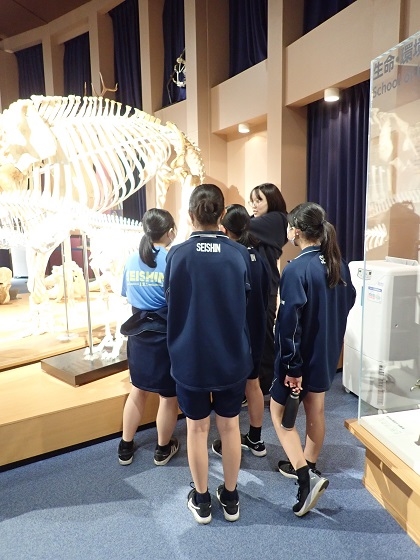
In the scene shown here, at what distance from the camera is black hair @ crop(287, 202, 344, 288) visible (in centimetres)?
186

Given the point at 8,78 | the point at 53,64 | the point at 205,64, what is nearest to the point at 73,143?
the point at 205,64

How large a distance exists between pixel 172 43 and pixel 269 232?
18.4 ft

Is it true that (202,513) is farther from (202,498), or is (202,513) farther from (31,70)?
(31,70)

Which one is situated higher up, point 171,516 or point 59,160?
point 59,160

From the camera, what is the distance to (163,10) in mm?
6902

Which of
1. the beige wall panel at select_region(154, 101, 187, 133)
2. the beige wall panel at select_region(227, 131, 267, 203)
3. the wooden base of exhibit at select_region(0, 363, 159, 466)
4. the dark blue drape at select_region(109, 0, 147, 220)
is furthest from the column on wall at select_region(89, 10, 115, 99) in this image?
the wooden base of exhibit at select_region(0, 363, 159, 466)

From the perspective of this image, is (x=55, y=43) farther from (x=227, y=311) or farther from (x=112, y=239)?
(x=227, y=311)

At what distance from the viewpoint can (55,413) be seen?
243 centimetres

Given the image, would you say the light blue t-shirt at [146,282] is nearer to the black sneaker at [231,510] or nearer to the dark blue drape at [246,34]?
the black sneaker at [231,510]

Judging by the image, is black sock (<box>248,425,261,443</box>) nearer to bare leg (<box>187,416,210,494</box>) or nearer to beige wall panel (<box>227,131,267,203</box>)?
bare leg (<box>187,416,210,494</box>)

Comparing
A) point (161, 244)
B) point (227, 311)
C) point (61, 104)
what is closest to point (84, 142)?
point (61, 104)

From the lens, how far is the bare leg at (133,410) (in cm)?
230

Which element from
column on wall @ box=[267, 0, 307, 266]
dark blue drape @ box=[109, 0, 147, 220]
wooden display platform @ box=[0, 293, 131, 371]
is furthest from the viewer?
dark blue drape @ box=[109, 0, 147, 220]

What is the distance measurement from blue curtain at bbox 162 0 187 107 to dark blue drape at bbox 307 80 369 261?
115 inches
